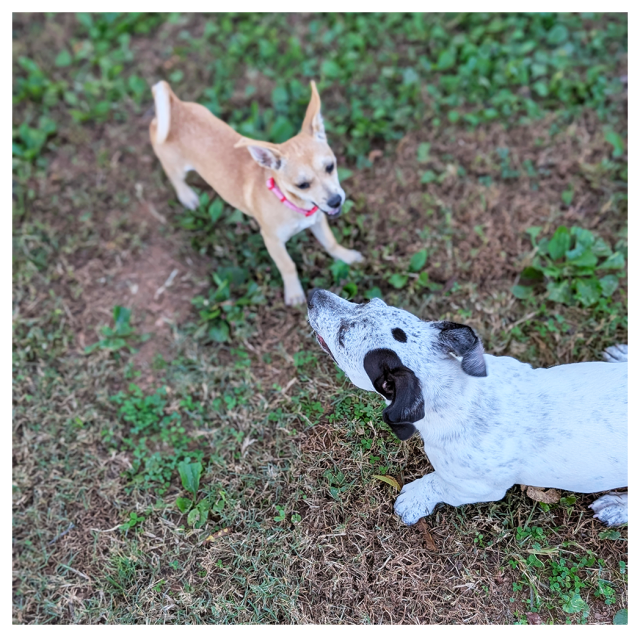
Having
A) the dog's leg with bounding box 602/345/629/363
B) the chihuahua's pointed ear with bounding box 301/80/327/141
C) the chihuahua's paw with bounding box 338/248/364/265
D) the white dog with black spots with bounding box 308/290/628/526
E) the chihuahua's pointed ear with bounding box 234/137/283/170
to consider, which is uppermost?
the chihuahua's pointed ear with bounding box 301/80/327/141

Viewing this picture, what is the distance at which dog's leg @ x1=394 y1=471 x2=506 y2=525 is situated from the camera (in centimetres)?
382

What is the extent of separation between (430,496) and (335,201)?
249 centimetres

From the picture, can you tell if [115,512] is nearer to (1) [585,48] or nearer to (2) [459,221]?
(2) [459,221]

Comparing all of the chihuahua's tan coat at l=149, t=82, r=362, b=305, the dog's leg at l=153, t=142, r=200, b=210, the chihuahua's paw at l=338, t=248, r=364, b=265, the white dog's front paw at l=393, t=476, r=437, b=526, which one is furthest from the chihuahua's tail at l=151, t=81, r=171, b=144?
the white dog's front paw at l=393, t=476, r=437, b=526

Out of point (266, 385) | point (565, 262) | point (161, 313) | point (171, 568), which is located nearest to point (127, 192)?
point (161, 313)

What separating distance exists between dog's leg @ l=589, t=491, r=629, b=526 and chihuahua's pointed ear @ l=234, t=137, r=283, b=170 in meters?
3.76

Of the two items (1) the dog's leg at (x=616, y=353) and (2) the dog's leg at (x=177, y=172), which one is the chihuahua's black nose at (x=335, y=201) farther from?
(1) the dog's leg at (x=616, y=353)

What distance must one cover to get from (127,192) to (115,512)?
3.51 meters

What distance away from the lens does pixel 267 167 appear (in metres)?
4.33

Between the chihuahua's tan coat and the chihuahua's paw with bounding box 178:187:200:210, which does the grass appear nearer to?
the chihuahua's paw with bounding box 178:187:200:210

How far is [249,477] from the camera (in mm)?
4582

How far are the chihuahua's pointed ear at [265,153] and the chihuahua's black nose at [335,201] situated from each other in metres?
0.51

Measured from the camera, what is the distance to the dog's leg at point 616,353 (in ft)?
15.3

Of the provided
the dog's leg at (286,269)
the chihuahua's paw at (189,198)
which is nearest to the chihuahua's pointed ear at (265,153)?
the dog's leg at (286,269)
